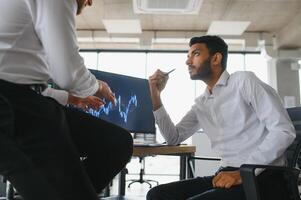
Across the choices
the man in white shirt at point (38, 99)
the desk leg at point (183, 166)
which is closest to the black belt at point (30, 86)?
the man in white shirt at point (38, 99)

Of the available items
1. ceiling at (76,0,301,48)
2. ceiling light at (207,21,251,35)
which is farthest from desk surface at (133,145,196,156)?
ceiling light at (207,21,251,35)

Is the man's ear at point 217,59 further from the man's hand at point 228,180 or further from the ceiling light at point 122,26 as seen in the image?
the ceiling light at point 122,26

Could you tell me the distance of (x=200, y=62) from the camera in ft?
6.10

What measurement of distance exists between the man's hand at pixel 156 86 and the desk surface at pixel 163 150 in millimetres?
275

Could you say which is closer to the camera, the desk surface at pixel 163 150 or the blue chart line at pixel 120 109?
the desk surface at pixel 163 150

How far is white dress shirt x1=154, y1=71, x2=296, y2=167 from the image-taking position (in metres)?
1.41

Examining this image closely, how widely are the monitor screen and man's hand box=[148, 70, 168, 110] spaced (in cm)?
12

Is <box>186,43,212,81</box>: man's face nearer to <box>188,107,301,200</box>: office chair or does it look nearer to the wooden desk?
the wooden desk

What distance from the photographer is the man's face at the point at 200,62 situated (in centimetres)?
185

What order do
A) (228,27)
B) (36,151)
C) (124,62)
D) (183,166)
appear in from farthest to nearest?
1. (124,62)
2. (228,27)
3. (183,166)
4. (36,151)

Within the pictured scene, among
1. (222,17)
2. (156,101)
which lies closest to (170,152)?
(156,101)

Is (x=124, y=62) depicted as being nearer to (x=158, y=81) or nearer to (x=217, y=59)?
(x=158, y=81)

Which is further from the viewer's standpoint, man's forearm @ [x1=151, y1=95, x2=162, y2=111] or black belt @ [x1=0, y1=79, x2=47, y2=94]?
man's forearm @ [x1=151, y1=95, x2=162, y2=111]

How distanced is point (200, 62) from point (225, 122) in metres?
0.39
